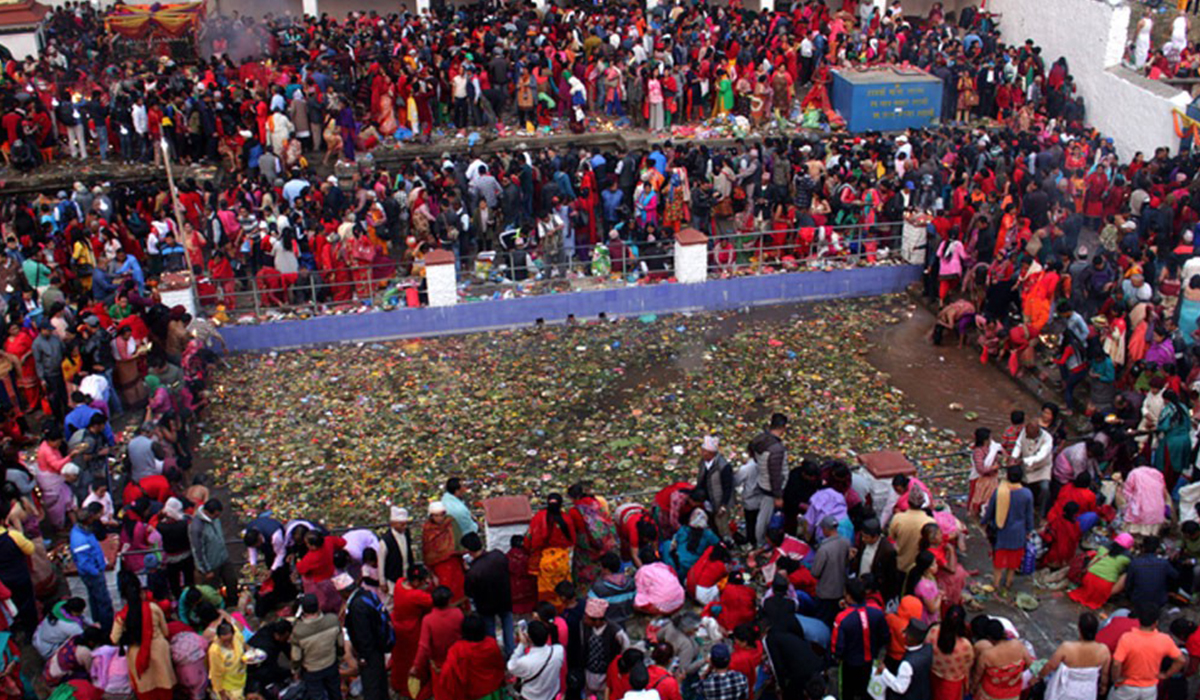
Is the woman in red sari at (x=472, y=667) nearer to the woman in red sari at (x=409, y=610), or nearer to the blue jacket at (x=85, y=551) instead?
the woman in red sari at (x=409, y=610)

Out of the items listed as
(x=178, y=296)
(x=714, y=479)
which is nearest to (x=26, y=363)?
(x=178, y=296)

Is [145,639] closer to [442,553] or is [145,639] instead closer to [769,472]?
[442,553]

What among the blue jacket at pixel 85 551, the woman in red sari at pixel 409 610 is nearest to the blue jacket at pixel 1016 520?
the woman in red sari at pixel 409 610

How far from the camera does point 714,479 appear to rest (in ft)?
32.9

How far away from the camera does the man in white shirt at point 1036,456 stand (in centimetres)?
1023

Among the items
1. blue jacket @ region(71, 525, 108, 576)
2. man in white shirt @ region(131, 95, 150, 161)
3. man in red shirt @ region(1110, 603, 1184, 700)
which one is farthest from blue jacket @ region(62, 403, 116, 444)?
man in white shirt @ region(131, 95, 150, 161)

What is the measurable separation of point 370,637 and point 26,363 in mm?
6843

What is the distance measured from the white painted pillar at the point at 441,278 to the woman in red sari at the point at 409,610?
7195 millimetres

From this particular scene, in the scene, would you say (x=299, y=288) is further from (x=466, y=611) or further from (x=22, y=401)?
(x=466, y=611)

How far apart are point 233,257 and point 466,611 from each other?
8932 mm

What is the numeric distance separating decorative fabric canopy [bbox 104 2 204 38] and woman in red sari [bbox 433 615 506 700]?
70.5 ft

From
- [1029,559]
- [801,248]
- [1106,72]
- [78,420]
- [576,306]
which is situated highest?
[1106,72]

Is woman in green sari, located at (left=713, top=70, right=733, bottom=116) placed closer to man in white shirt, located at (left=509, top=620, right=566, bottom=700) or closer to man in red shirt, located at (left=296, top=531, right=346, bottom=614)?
man in red shirt, located at (left=296, top=531, right=346, bottom=614)

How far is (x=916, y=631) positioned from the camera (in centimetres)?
760
